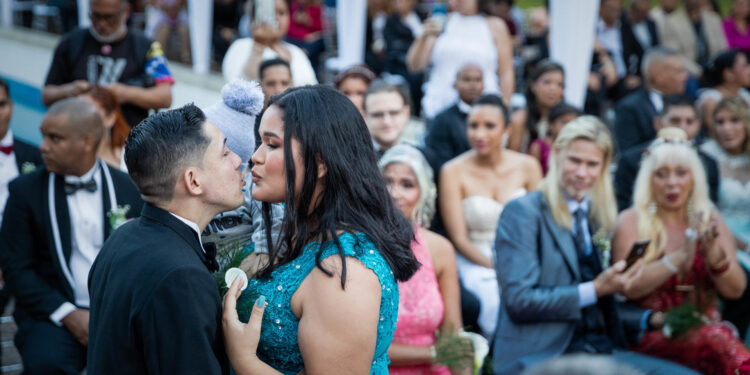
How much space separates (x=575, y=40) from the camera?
6754 millimetres

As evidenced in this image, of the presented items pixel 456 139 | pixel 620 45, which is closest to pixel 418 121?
pixel 456 139

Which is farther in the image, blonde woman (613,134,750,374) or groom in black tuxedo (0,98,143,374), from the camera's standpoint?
blonde woman (613,134,750,374)

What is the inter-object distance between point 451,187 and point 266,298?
122 inches

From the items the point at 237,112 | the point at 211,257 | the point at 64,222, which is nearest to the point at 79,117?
the point at 64,222

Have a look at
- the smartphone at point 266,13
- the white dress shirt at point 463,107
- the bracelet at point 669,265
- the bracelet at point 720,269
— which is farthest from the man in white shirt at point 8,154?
the bracelet at point 720,269

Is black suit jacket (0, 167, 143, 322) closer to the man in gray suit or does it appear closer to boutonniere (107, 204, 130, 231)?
boutonniere (107, 204, 130, 231)

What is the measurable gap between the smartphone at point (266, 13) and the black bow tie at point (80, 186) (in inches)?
95.1

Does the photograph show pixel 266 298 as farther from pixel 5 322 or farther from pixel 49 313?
pixel 5 322

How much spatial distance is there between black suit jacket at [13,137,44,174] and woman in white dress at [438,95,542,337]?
8.35 ft

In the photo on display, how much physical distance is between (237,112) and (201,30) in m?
7.00

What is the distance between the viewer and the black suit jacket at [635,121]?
6.58 meters

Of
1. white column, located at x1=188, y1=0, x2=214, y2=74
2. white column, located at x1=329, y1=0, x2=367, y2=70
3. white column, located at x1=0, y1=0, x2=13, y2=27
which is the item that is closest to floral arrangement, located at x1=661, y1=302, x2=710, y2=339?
white column, located at x1=329, y1=0, x2=367, y2=70

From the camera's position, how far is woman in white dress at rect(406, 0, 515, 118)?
666 cm

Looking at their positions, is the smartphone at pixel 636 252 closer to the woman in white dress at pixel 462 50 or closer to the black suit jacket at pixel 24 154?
the woman in white dress at pixel 462 50
